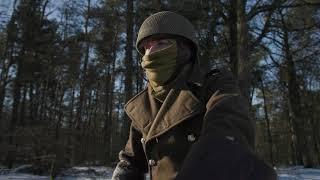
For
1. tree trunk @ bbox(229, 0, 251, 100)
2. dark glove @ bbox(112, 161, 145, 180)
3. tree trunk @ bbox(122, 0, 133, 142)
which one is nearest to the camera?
dark glove @ bbox(112, 161, 145, 180)

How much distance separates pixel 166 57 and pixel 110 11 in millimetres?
15559

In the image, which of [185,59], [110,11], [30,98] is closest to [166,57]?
[185,59]

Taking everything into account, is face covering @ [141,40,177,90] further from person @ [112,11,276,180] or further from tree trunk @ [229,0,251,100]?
tree trunk @ [229,0,251,100]

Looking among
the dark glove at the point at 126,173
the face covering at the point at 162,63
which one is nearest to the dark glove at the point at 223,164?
the face covering at the point at 162,63

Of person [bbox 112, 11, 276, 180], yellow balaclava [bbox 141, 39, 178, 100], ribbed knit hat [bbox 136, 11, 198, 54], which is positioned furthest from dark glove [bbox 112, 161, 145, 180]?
ribbed knit hat [bbox 136, 11, 198, 54]

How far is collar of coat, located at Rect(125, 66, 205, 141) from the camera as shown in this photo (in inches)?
56.2

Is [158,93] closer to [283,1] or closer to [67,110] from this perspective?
[283,1]

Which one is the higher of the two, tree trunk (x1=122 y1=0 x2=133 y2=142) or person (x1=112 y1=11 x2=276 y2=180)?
tree trunk (x1=122 y1=0 x2=133 y2=142)

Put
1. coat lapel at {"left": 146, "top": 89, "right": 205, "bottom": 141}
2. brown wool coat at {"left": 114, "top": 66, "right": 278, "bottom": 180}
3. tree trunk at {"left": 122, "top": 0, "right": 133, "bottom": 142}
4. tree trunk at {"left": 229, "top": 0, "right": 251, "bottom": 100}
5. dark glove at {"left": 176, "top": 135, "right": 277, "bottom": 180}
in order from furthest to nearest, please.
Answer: tree trunk at {"left": 122, "top": 0, "right": 133, "bottom": 142}, tree trunk at {"left": 229, "top": 0, "right": 251, "bottom": 100}, coat lapel at {"left": 146, "top": 89, "right": 205, "bottom": 141}, brown wool coat at {"left": 114, "top": 66, "right": 278, "bottom": 180}, dark glove at {"left": 176, "top": 135, "right": 277, "bottom": 180}

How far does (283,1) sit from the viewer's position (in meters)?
12.6

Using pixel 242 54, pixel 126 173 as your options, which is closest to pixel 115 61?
pixel 242 54

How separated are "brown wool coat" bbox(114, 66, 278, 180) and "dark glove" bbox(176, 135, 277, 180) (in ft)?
0.67

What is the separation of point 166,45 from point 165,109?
0.90ft

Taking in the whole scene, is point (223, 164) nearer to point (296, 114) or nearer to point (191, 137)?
point (191, 137)
